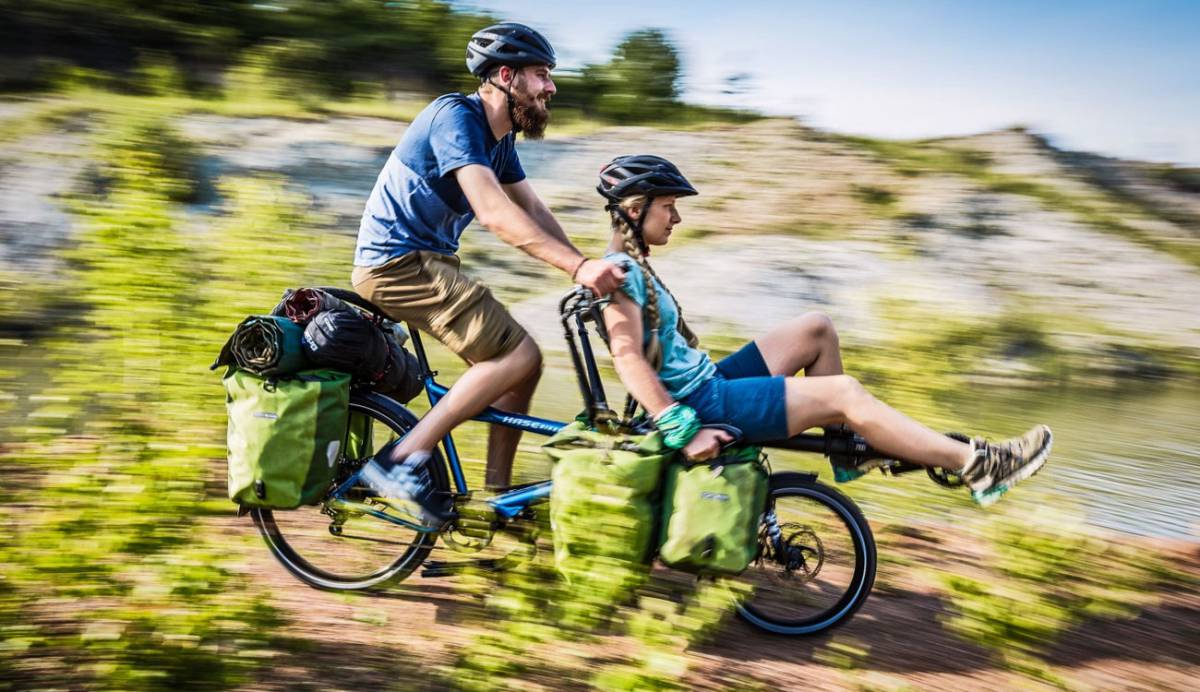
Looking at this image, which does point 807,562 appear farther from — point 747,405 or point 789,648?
point 747,405

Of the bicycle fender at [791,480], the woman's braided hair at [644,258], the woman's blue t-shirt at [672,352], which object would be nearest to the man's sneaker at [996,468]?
the bicycle fender at [791,480]

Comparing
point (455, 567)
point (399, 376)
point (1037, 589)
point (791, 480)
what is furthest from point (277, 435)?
point (1037, 589)

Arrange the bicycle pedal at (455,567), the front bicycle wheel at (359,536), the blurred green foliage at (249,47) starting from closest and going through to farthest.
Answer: the bicycle pedal at (455,567) < the front bicycle wheel at (359,536) < the blurred green foliage at (249,47)

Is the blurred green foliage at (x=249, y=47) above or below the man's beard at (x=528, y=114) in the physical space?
above

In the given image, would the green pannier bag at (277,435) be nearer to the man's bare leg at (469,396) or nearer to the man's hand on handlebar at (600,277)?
the man's bare leg at (469,396)

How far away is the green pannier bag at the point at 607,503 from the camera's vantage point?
3.25m

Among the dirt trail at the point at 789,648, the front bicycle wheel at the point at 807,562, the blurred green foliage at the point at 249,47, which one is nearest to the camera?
the dirt trail at the point at 789,648

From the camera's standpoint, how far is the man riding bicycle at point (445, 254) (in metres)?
3.58

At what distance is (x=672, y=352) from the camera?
11.7ft

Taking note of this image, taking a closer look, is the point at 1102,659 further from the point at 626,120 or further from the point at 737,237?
the point at 626,120

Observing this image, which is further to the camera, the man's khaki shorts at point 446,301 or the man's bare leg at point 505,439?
the man's bare leg at point 505,439

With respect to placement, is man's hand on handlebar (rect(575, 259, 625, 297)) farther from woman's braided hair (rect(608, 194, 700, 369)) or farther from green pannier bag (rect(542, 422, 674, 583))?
green pannier bag (rect(542, 422, 674, 583))

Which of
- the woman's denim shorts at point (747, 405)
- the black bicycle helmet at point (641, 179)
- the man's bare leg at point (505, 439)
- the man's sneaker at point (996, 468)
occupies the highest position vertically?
the black bicycle helmet at point (641, 179)

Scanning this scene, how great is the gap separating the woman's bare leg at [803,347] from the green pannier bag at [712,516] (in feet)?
1.98
